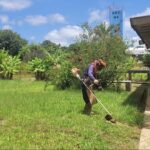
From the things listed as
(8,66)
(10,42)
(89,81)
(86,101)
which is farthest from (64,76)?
(10,42)

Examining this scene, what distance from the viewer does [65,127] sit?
1049 cm

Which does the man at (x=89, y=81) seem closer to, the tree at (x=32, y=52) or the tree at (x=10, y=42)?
the tree at (x=32, y=52)

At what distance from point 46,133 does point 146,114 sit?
4.74 m

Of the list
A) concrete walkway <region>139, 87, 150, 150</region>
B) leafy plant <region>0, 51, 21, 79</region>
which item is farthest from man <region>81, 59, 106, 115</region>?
leafy plant <region>0, 51, 21, 79</region>

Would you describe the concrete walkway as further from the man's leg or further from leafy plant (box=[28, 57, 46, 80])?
leafy plant (box=[28, 57, 46, 80])

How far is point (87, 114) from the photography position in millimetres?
12570

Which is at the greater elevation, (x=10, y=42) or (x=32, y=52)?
(x=10, y=42)

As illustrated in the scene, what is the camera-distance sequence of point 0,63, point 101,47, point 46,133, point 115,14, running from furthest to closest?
1. point 115,14
2. point 0,63
3. point 101,47
4. point 46,133

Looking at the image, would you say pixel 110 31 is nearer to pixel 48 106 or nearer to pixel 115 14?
pixel 48 106

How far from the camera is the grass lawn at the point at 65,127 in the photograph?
344 inches

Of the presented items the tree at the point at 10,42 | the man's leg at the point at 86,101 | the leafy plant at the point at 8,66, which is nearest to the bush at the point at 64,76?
the man's leg at the point at 86,101

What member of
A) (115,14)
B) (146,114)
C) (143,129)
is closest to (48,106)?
(146,114)

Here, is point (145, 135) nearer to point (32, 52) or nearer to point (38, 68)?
point (38, 68)

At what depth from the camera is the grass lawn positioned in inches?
344
